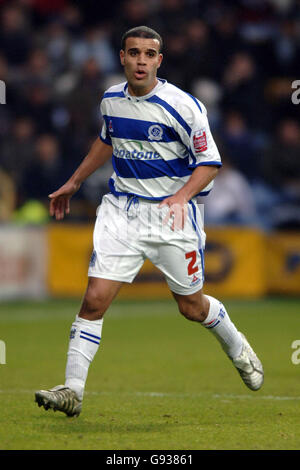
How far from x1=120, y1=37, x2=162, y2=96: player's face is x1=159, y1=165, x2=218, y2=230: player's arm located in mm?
606

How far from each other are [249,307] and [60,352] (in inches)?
181

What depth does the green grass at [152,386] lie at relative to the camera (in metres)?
5.23

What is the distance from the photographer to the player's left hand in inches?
217

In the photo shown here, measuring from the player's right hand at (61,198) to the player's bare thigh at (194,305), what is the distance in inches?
35.7

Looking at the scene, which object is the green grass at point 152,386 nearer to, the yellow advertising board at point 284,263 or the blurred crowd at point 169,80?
the yellow advertising board at point 284,263

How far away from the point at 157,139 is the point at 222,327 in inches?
51.7

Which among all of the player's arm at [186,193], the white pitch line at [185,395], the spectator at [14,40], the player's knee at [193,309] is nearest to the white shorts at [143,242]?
the player's knee at [193,309]

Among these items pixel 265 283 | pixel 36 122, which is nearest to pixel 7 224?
pixel 36 122

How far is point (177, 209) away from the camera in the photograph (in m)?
5.53

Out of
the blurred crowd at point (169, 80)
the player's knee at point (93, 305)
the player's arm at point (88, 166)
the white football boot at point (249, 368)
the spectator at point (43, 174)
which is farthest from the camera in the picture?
the blurred crowd at point (169, 80)

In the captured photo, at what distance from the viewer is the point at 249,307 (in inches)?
517

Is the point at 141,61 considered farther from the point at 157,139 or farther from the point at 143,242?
the point at 143,242

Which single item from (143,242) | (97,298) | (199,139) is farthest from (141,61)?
(97,298)
